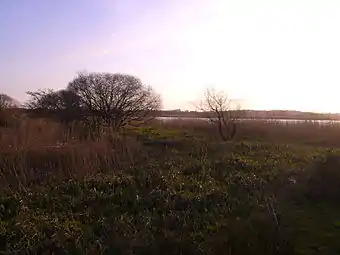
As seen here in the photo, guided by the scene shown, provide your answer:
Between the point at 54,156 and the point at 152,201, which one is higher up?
the point at 54,156

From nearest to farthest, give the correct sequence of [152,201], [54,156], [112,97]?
[152,201] → [54,156] → [112,97]

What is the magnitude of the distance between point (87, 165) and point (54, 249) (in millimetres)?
5700

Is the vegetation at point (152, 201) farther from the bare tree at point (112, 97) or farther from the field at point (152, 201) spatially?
the bare tree at point (112, 97)

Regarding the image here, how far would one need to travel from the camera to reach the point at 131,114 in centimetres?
3238

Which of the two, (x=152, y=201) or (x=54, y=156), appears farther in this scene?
(x=54, y=156)

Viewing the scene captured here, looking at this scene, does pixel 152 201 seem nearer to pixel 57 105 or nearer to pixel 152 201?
pixel 152 201

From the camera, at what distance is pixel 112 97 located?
3166cm

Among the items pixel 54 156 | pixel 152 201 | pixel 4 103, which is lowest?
pixel 152 201

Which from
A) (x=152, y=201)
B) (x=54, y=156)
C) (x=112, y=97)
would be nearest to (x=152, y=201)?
(x=152, y=201)

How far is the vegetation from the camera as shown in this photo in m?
6.58

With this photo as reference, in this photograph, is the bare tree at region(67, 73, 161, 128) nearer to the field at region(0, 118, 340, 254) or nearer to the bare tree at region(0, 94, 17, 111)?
the bare tree at region(0, 94, 17, 111)

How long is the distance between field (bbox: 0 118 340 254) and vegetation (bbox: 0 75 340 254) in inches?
0.9

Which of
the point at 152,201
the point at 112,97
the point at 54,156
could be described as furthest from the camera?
the point at 112,97

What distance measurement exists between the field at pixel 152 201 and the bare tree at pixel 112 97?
50.5 ft
